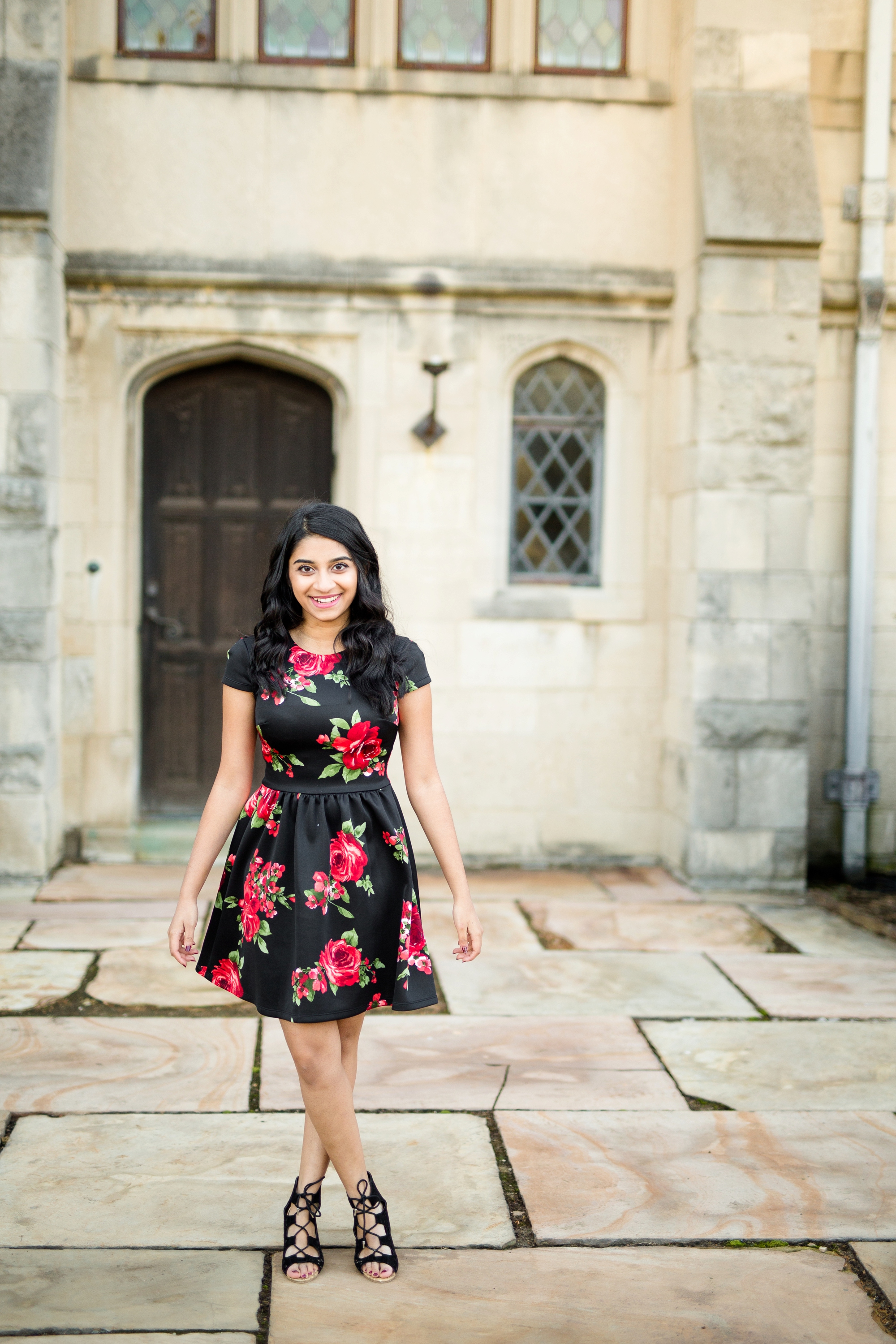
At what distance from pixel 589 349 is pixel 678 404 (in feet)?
1.89

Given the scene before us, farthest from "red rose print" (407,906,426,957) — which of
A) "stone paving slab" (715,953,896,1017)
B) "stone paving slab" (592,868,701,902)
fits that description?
"stone paving slab" (592,868,701,902)

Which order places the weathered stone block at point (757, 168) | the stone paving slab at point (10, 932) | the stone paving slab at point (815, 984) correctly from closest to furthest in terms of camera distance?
1. the stone paving slab at point (815, 984)
2. the stone paving slab at point (10, 932)
3. the weathered stone block at point (757, 168)

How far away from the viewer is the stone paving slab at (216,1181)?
9.82 feet

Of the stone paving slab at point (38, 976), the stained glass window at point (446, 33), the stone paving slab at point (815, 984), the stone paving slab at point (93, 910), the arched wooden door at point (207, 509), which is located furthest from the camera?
the arched wooden door at point (207, 509)

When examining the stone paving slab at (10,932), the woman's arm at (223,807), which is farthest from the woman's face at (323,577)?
the stone paving slab at (10,932)

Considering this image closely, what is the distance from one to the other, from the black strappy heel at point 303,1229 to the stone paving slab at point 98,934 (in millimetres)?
2539

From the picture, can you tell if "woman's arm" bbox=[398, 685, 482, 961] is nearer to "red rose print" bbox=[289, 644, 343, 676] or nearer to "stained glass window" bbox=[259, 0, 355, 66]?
"red rose print" bbox=[289, 644, 343, 676]

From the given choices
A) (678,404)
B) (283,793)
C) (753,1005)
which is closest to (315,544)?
(283,793)

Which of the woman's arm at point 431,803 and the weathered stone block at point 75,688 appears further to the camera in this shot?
the weathered stone block at point 75,688

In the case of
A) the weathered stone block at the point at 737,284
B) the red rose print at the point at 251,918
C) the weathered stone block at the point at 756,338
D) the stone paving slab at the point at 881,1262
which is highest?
the weathered stone block at the point at 737,284

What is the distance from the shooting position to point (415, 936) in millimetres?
A: 2838

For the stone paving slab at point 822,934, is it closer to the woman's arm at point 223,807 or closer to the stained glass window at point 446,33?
the woman's arm at point 223,807

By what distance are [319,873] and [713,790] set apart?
3964 mm

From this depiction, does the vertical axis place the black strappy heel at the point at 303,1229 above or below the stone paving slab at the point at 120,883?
above
